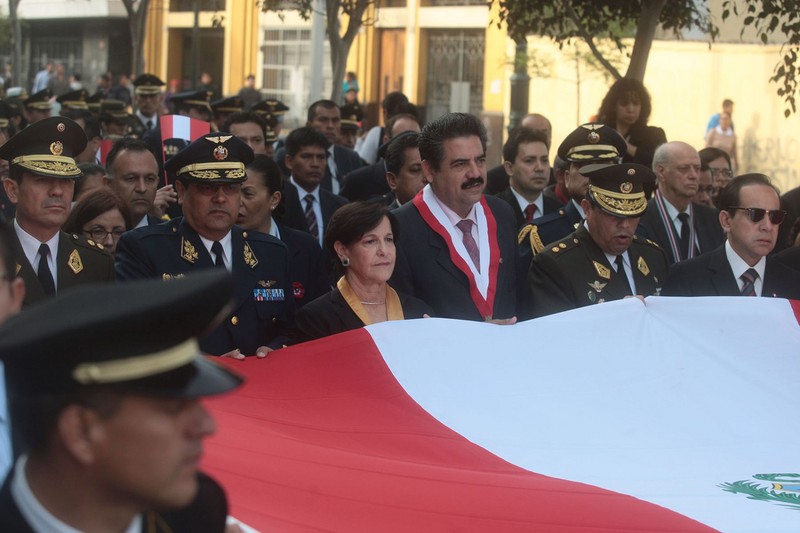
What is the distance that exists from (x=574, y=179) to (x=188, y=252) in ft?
9.19

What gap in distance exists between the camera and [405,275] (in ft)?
19.3

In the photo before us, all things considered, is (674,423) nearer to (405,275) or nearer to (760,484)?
(760,484)

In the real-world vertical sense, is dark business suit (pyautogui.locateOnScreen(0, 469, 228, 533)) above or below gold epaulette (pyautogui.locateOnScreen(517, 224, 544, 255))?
below

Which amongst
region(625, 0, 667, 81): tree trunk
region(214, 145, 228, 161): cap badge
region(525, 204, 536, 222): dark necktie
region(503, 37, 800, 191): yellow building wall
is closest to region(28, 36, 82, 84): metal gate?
region(503, 37, 800, 191): yellow building wall

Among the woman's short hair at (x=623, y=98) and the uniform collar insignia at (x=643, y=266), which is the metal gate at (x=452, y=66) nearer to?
the woman's short hair at (x=623, y=98)

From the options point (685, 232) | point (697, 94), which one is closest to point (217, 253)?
point (685, 232)

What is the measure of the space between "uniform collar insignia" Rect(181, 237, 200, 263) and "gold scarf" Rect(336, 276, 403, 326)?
2.06 feet

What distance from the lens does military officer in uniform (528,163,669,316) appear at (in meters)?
5.80

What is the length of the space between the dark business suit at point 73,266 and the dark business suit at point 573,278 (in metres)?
1.95

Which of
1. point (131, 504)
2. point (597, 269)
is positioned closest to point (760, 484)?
point (597, 269)

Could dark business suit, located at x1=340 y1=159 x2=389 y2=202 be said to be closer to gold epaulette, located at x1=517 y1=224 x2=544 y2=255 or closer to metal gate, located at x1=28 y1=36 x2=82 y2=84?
gold epaulette, located at x1=517 y1=224 x2=544 y2=255

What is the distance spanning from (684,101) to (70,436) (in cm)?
2291

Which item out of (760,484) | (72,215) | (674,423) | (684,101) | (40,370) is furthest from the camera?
(684,101)

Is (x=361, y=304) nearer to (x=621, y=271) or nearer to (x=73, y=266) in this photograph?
(x=73, y=266)
